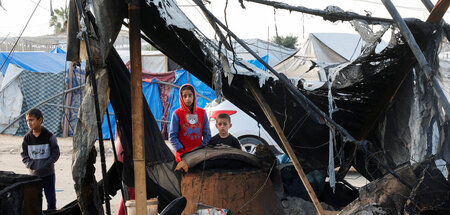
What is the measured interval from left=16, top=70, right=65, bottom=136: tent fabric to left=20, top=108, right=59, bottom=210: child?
1097cm

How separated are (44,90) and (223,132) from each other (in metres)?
12.3

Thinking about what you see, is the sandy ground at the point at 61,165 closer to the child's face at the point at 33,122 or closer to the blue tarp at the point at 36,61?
the child's face at the point at 33,122

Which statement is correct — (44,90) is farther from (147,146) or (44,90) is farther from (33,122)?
(147,146)

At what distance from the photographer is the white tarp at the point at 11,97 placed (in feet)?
52.7

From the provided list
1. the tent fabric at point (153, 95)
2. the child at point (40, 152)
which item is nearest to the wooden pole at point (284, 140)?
the child at point (40, 152)

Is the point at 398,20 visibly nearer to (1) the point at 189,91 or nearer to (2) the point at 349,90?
(2) the point at 349,90

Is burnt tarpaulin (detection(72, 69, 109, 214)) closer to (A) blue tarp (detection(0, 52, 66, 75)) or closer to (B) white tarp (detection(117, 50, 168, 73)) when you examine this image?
(A) blue tarp (detection(0, 52, 66, 75))

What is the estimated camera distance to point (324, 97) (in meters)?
5.05

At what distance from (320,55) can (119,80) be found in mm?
11061

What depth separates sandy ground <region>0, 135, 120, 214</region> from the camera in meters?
7.47

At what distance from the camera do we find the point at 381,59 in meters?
4.59

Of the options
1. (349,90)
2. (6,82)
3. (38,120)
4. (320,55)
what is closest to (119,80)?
(38,120)

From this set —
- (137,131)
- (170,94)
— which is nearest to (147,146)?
(137,131)

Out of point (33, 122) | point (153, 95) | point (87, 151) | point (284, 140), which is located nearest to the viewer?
Answer: point (87, 151)
